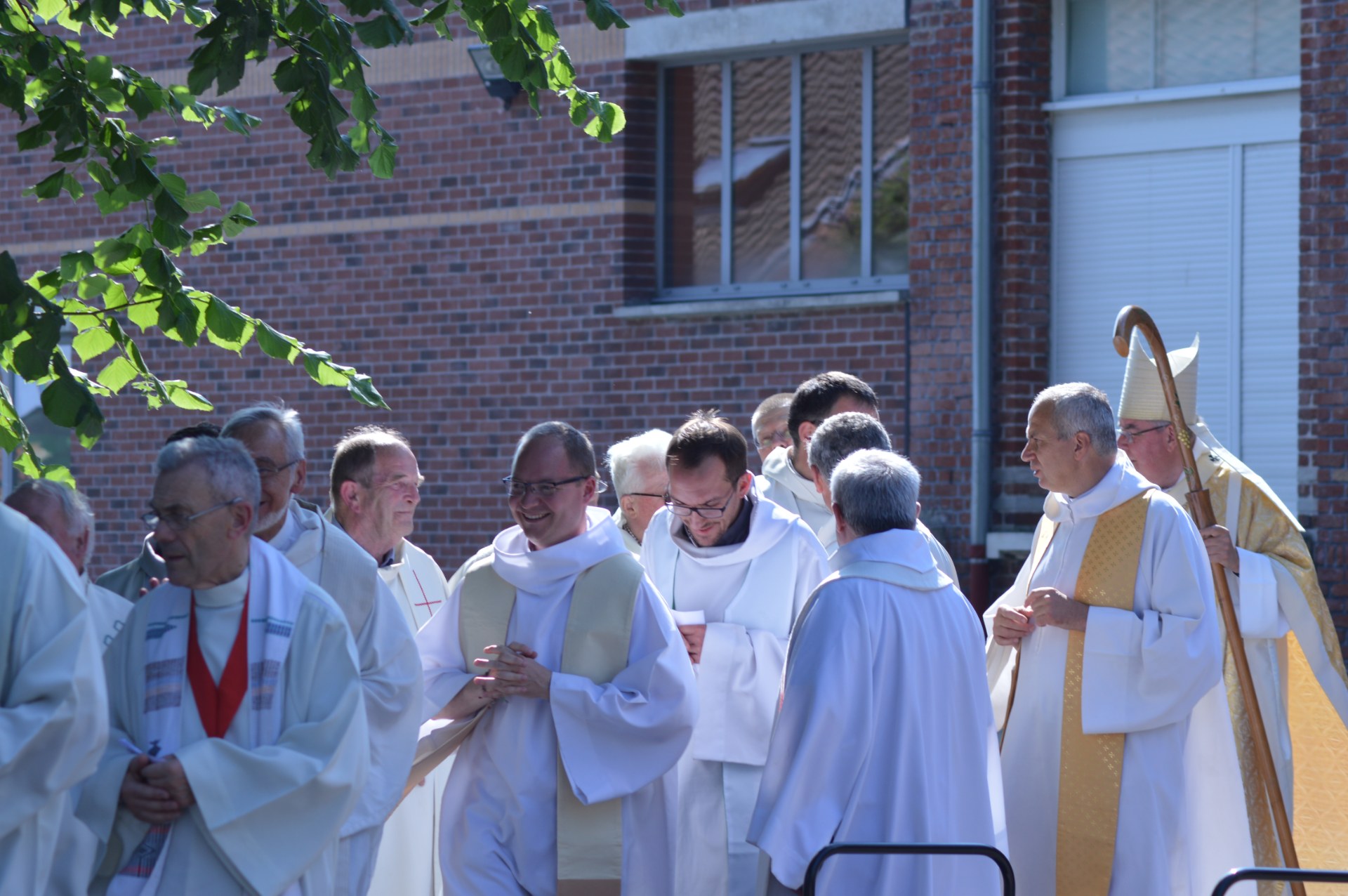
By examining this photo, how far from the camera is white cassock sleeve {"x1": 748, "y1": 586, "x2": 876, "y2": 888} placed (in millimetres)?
4512

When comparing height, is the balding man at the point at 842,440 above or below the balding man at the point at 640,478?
above

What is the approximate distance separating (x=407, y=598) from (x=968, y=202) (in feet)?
17.1

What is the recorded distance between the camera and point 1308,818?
6.79 meters

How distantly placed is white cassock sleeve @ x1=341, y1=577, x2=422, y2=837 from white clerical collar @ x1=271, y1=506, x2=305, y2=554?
0.33 metres

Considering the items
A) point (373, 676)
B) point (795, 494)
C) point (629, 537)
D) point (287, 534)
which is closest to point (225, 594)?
point (373, 676)

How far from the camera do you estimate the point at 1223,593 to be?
20.3ft

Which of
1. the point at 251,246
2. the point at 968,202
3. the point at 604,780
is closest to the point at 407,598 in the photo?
the point at 604,780

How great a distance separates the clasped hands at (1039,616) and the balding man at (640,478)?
5.08 feet

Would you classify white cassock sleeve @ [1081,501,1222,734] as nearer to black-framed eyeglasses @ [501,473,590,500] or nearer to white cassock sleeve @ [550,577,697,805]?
white cassock sleeve @ [550,577,697,805]

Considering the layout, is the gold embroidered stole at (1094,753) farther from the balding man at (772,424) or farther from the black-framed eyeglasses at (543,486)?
the balding man at (772,424)

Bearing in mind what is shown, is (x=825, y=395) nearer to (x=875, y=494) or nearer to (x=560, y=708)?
(x=875, y=494)

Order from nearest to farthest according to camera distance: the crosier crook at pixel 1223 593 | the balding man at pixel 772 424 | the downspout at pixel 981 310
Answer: the crosier crook at pixel 1223 593, the balding man at pixel 772 424, the downspout at pixel 981 310

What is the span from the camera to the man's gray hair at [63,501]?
4586 mm

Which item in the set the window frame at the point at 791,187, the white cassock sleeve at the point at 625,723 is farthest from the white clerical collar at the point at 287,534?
the window frame at the point at 791,187
